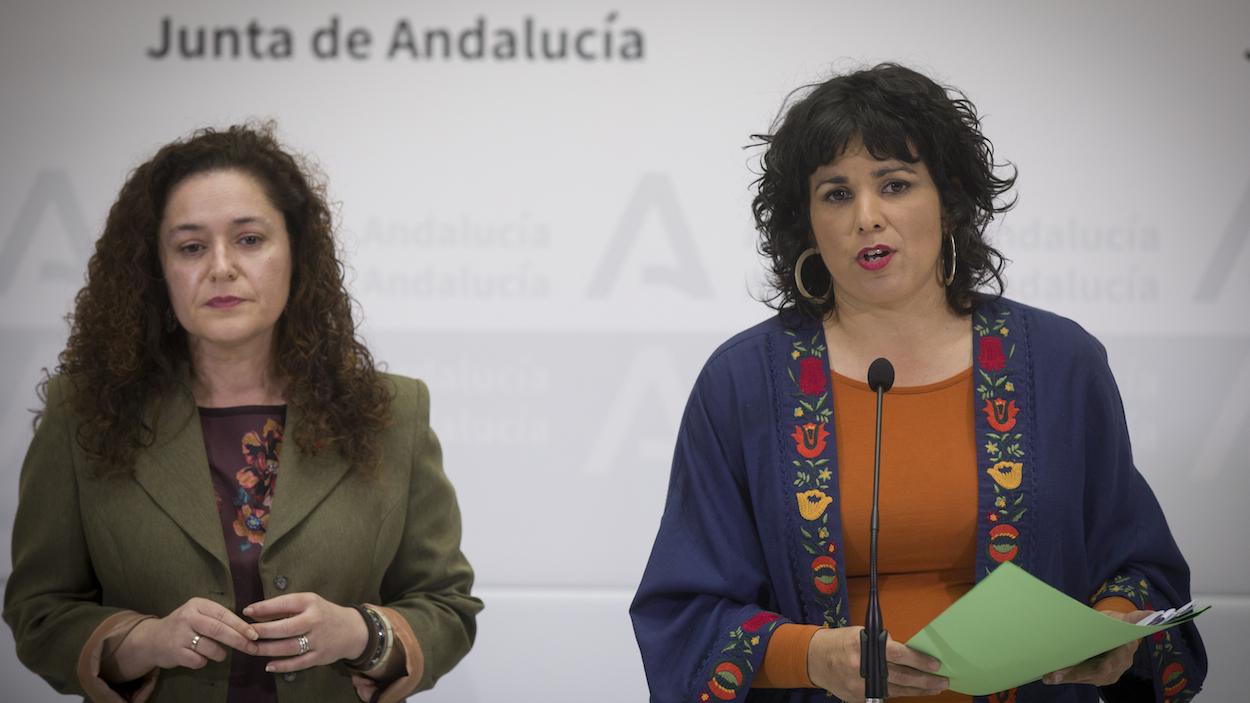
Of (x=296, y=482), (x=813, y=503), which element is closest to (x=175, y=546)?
(x=296, y=482)

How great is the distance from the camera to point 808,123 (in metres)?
2.07

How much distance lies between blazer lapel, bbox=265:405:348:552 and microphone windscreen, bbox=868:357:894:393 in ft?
3.25

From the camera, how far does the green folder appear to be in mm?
1558

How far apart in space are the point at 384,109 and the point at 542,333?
2.54ft

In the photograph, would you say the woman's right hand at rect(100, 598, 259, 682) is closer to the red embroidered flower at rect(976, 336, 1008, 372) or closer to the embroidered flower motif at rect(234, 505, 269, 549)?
the embroidered flower motif at rect(234, 505, 269, 549)

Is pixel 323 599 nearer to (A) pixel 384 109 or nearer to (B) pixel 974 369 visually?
(B) pixel 974 369

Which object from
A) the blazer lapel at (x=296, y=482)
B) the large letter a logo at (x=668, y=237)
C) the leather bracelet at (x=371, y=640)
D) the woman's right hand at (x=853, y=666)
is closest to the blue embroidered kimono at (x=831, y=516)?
the woman's right hand at (x=853, y=666)

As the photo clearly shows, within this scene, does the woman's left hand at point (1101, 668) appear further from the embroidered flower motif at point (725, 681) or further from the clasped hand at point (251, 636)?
the clasped hand at point (251, 636)

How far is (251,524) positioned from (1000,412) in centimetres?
127

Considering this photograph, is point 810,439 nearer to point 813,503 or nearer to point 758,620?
point 813,503

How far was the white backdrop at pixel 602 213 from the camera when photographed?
350 cm

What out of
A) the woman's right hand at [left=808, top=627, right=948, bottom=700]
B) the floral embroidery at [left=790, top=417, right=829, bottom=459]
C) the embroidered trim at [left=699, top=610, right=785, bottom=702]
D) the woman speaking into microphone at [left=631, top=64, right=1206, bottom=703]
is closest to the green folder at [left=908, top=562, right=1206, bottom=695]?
the woman's right hand at [left=808, top=627, right=948, bottom=700]

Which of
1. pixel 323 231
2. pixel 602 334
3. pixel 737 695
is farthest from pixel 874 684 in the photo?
pixel 602 334

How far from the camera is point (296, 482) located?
7.33 ft
